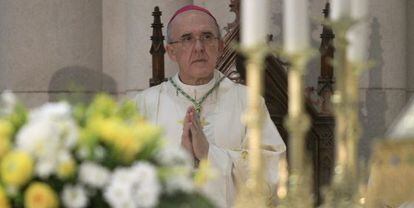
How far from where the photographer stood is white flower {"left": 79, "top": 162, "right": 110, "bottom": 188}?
1.80m

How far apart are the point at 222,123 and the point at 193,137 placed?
470 mm

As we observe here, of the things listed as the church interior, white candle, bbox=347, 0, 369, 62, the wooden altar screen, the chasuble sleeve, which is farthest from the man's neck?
white candle, bbox=347, 0, 369, 62

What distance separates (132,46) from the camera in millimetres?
6000

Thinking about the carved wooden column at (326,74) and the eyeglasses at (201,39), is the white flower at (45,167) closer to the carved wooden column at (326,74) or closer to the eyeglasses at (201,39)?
the eyeglasses at (201,39)

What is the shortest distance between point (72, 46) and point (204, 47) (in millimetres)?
2371

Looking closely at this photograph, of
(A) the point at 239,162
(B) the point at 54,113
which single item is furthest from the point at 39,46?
(B) the point at 54,113

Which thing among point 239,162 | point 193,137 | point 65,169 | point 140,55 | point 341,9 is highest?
point 341,9

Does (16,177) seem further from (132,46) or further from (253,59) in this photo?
(132,46)

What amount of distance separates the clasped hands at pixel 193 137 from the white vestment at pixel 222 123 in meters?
0.11

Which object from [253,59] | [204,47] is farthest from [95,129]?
[204,47]

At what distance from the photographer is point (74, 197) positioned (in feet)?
5.89

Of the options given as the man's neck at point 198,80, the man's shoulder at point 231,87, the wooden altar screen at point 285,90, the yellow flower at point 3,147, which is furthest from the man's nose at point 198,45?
the yellow flower at point 3,147

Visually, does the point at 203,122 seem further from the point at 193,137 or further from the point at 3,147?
the point at 3,147

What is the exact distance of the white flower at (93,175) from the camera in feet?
5.91
